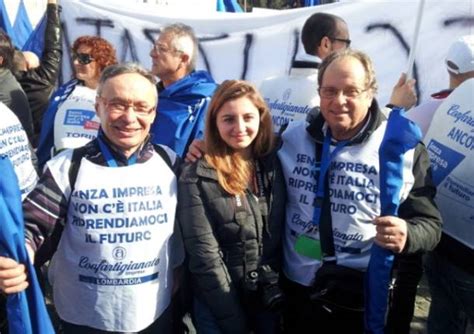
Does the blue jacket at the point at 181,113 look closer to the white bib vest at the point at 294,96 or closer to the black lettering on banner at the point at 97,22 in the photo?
the white bib vest at the point at 294,96

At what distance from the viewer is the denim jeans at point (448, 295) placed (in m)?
2.21

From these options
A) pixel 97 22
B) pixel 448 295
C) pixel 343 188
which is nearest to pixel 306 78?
pixel 343 188

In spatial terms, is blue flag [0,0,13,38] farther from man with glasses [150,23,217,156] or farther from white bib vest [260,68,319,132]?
white bib vest [260,68,319,132]

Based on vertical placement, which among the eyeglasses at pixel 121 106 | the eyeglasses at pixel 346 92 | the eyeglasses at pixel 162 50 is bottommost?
the eyeglasses at pixel 121 106

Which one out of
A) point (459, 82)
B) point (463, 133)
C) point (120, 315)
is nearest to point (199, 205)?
point (120, 315)

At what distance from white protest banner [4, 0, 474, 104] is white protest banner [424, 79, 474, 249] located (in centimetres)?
197

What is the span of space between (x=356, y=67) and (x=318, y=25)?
120 cm

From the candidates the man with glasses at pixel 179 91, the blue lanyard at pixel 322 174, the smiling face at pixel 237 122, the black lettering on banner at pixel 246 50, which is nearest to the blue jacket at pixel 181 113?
the man with glasses at pixel 179 91

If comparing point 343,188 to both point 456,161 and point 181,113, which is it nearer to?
point 456,161

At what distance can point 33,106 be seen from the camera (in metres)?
3.82

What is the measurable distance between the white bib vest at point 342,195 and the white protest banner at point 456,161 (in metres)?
0.33

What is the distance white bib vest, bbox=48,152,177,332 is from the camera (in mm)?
1846

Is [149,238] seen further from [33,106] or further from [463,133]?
[33,106]

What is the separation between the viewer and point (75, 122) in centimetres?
307
